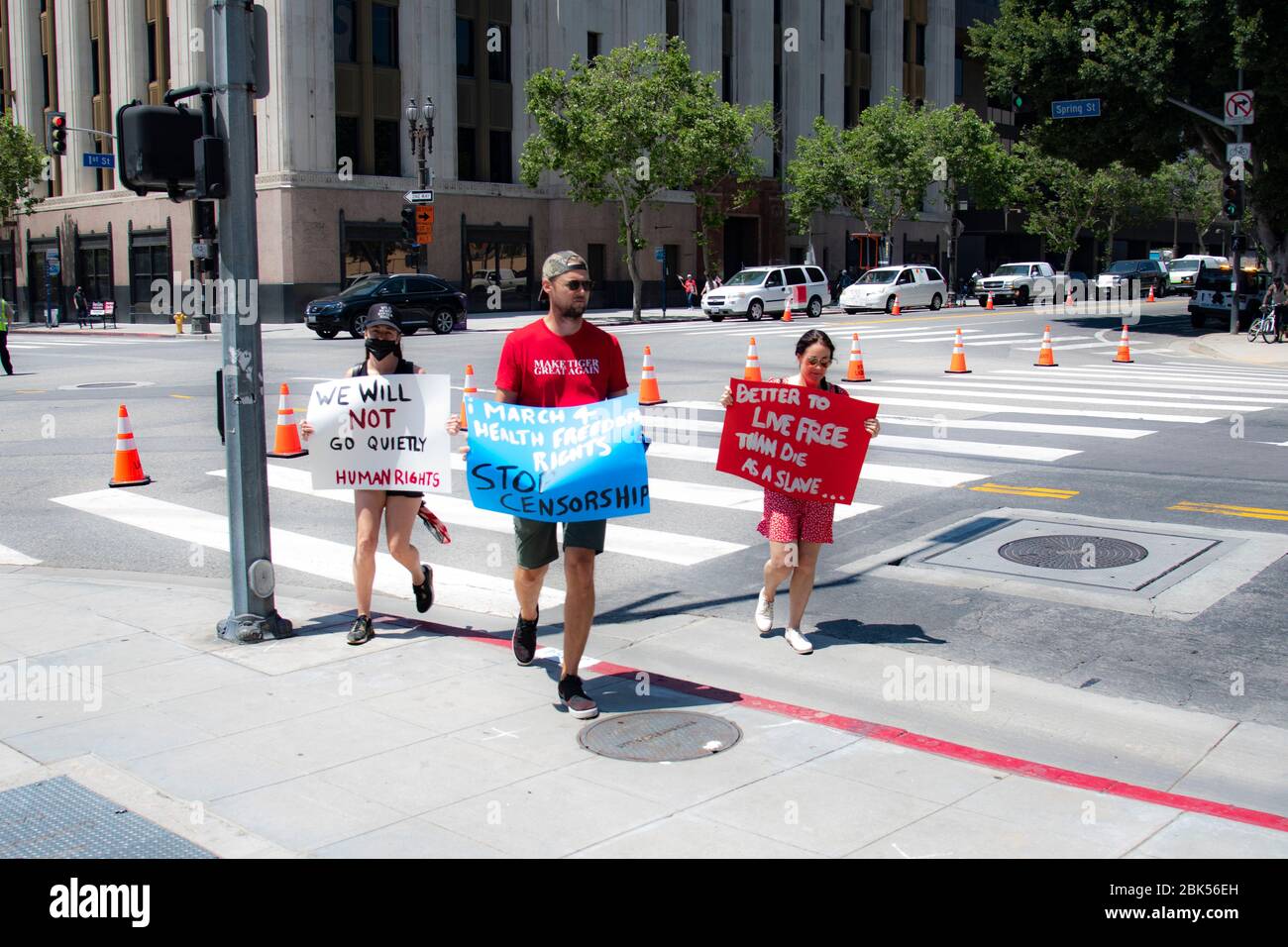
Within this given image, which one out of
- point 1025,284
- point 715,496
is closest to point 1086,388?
point 715,496

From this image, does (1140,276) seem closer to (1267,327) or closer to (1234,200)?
(1234,200)

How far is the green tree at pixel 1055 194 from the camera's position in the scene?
229ft

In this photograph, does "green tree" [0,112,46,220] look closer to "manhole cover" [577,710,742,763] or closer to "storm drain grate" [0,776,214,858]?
"storm drain grate" [0,776,214,858]

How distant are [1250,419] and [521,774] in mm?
13090

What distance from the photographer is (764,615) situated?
724 cm

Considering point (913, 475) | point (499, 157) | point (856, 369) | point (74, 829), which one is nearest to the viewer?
point (74, 829)

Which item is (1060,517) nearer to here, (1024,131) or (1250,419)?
(1250,419)

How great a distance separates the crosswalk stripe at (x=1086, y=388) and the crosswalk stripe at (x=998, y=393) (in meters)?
0.14

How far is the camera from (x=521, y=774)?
510cm

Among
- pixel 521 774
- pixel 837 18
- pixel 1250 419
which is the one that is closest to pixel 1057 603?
pixel 521 774

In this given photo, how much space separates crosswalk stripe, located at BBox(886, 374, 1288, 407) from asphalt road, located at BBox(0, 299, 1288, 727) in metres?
0.06

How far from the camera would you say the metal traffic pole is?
271 inches

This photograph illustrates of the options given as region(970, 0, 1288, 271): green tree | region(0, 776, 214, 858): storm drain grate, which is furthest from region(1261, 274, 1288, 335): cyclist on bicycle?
region(0, 776, 214, 858): storm drain grate

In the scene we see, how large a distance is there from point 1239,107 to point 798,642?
27.7 m
